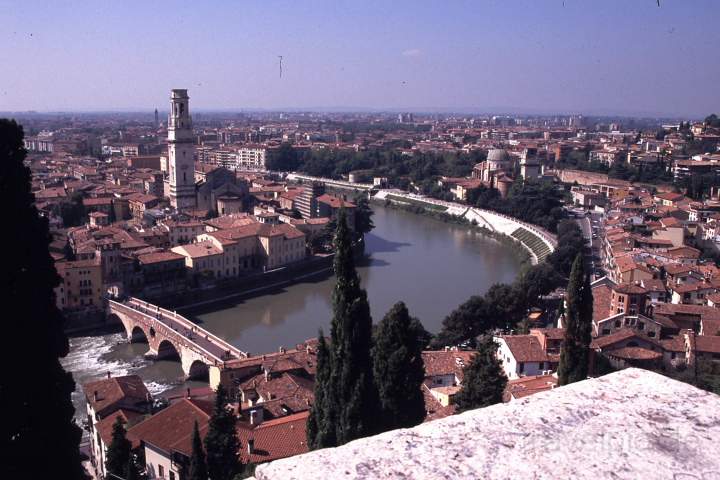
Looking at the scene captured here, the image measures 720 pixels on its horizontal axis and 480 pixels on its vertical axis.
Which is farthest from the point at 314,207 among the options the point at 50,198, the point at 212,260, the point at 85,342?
the point at 85,342

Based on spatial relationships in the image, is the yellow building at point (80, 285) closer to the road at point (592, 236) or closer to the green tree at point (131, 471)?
the green tree at point (131, 471)

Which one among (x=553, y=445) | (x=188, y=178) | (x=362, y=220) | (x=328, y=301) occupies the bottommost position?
(x=328, y=301)

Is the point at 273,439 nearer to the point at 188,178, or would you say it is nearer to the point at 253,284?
the point at 253,284

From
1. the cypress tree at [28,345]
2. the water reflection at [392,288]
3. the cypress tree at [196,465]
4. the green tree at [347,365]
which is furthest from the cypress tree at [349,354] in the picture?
the water reflection at [392,288]

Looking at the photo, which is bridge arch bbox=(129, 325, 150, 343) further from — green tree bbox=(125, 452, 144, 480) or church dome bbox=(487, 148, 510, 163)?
church dome bbox=(487, 148, 510, 163)

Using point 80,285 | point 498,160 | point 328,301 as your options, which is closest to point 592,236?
point 328,301

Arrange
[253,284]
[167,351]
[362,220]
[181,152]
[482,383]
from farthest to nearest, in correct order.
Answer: [181,152] < [362,220] < [253,284] < [167,351] < [482,383]

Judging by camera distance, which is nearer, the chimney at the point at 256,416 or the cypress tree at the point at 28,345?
the cypress tree at the point at 28,345

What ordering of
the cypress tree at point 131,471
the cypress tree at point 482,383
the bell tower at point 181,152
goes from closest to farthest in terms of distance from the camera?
the cypress tree at point 131,471 < the cypress tree at point 482,383 < the bell tower at point 181,152
